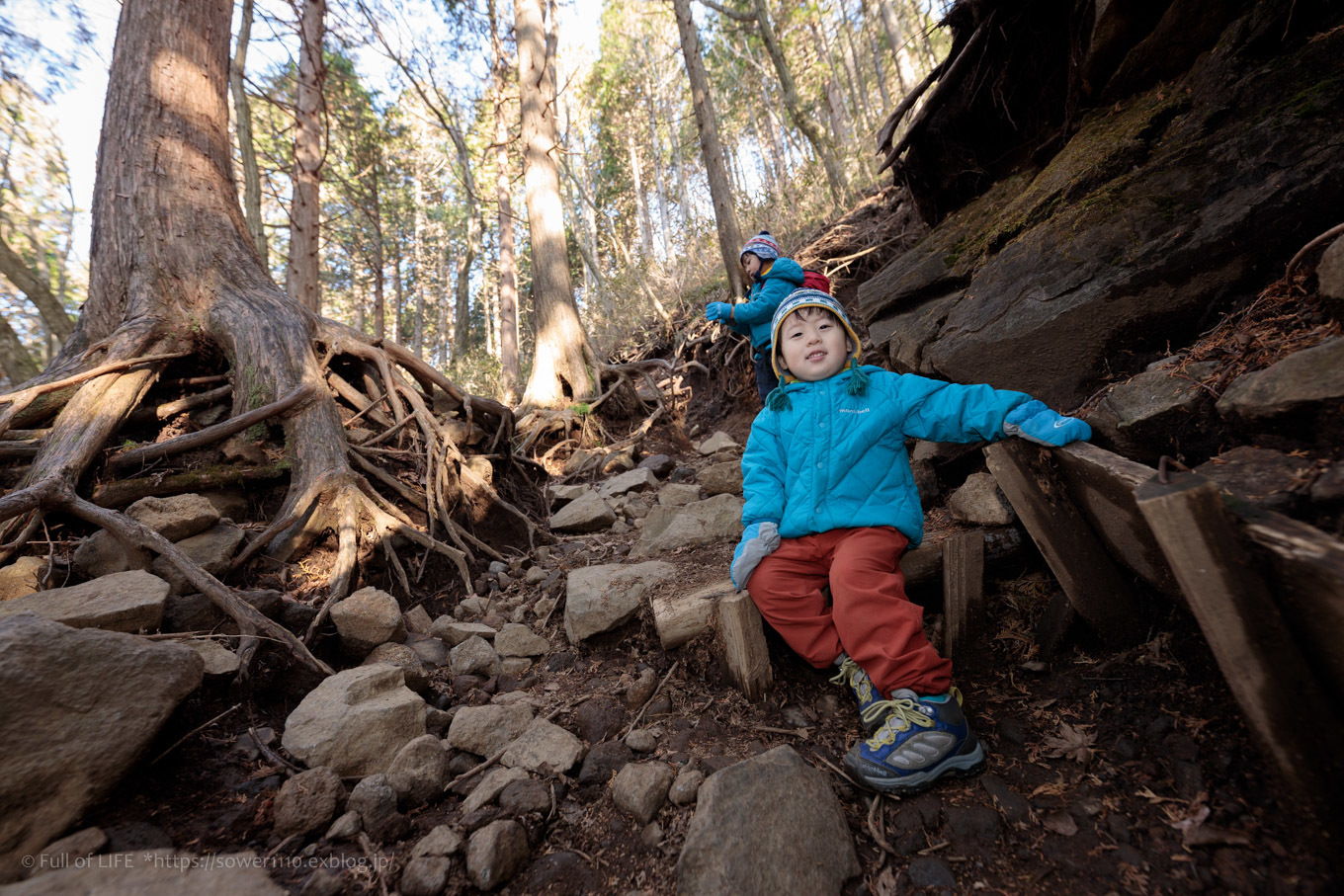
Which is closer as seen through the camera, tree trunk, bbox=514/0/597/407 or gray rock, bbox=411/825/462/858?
gray rock, bbox=411/825/462/858

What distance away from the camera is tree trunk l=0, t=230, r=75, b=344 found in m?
5.92

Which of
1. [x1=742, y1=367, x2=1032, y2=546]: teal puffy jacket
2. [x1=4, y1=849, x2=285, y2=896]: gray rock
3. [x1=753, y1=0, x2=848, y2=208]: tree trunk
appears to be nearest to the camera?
Result: [x1=4, y1=849, x2=285, y2=896]: gray rock

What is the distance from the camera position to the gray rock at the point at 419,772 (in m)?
1.69

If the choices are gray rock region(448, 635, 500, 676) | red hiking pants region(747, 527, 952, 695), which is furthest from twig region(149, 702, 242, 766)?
red hiking pants region(747, 527, 952, 695)

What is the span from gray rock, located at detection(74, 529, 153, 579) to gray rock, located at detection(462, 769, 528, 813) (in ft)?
6.30

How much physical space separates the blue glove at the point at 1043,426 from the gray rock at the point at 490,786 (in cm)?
214

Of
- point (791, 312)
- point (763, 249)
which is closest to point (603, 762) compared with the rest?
point (791, 312)

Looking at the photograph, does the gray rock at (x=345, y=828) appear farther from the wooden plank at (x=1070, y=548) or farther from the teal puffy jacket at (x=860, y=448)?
the wooden plank at (x=1070, y=548)

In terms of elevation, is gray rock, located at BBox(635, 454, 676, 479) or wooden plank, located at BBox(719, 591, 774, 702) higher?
gray rock, located at BBox(635, 454, 676, 479)

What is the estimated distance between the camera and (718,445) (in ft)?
20.3

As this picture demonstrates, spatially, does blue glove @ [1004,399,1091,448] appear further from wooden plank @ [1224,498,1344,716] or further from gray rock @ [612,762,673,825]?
gray rock @ [612,762,673,825]

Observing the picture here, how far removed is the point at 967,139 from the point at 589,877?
444cm

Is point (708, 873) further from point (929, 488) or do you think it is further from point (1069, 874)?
point (929, 488)

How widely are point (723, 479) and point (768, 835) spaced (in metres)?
3.00
